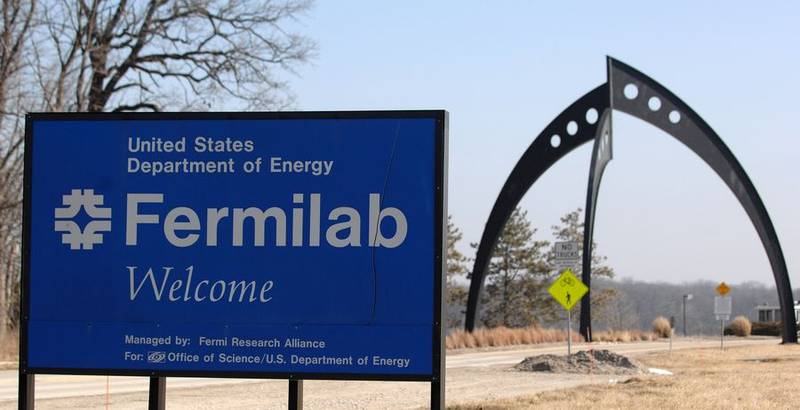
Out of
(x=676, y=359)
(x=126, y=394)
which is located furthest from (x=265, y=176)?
(x=676, y=359)

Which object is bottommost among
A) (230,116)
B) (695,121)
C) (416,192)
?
(416,192)

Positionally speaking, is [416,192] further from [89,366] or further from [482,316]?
[482,316]

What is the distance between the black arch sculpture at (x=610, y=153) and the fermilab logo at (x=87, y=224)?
122 ft

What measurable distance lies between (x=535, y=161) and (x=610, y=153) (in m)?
3.06

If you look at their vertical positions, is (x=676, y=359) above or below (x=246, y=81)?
below

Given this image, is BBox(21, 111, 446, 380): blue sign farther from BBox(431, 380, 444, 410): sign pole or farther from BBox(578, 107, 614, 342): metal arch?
BBox(578, 107, 614, 342): metal arch

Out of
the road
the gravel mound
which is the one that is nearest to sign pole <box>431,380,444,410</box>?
the road

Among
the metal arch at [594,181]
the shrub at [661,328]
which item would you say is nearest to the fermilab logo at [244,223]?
the metal arch at [594,181]

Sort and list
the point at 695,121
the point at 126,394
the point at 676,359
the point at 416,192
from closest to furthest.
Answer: the point at 416,192, the point at 126,394, the point at 676,359, the point at 695,121

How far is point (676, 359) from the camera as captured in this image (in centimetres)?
3300

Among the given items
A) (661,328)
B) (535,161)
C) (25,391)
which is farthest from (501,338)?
(25,391)

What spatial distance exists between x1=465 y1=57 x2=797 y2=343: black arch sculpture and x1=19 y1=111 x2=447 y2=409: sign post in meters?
36.9

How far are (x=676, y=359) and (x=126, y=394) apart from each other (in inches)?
705

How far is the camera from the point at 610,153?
4828 centimetres
